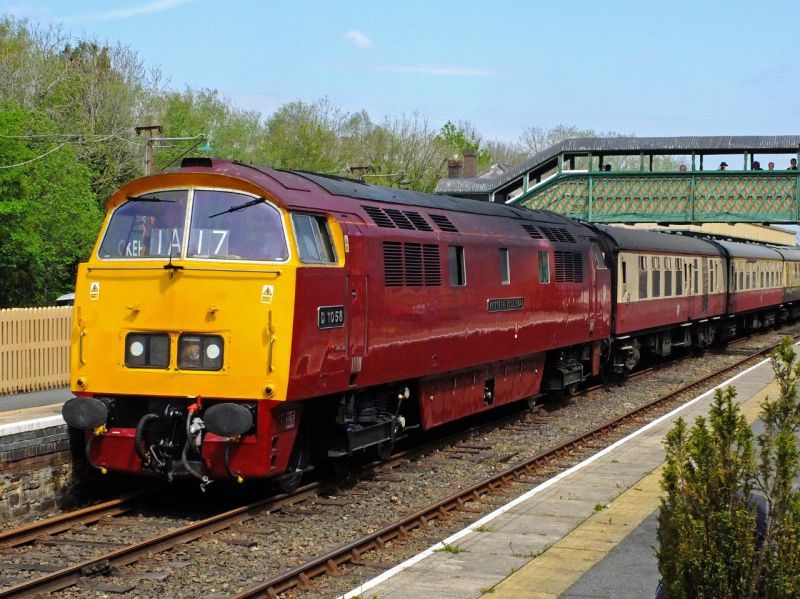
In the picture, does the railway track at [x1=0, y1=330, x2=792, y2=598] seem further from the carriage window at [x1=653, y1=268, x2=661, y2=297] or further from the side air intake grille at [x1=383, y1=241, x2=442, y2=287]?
the carriage window at [x1=653, y1=268, x2=661, y2=297]

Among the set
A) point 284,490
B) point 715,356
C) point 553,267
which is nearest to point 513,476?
point 284,490

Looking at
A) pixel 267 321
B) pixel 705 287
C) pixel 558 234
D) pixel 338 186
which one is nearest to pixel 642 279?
pixel 558 234

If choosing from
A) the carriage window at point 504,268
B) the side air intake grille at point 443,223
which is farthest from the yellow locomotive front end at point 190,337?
the carriage window at point 504,268

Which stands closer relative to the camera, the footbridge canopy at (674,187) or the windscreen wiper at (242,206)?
the windscreen wiper at (242,206)

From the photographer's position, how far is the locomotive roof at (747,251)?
35.3 metres

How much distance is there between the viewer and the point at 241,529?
10.2 metres

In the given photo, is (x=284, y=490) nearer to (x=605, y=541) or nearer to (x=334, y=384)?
(x=334, y=384)

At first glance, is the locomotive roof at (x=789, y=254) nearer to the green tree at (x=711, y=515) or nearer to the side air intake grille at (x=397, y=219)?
the side air intake grille at (x=397, y=219)

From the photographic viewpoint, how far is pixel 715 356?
31609 mm

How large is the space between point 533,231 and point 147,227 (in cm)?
832

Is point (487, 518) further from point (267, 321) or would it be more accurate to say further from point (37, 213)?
point (37, 213)

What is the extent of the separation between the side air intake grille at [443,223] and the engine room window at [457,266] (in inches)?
9.1

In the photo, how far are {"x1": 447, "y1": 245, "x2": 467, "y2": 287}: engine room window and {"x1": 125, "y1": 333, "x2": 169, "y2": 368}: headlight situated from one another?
469 cm

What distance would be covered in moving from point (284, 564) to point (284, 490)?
87.8 inches
